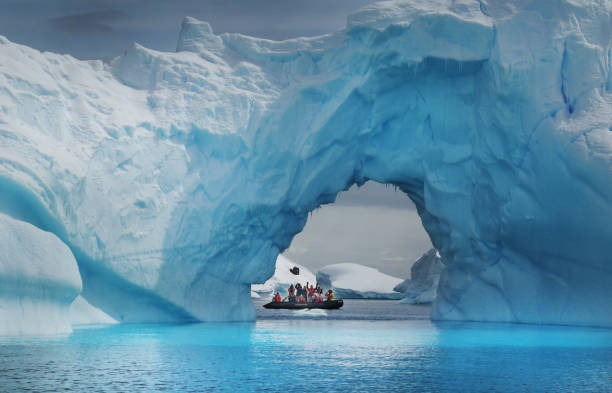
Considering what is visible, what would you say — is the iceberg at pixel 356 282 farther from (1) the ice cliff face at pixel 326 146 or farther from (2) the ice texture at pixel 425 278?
(1) the ice cliff face at pixel 326 146

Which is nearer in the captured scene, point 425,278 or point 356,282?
point 425,278

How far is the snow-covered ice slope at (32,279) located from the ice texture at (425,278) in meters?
29.9

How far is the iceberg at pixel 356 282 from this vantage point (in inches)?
2459

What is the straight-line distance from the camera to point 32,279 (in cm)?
1379

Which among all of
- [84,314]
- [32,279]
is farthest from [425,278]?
[32,279]

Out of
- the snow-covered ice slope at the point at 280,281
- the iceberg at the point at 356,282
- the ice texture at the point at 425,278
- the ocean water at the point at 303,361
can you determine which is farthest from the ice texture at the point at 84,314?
the iceberg at the point at 356,282

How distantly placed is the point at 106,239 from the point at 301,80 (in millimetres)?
6685

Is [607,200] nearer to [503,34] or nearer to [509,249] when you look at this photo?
[509,249]

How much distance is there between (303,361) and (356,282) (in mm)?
53356

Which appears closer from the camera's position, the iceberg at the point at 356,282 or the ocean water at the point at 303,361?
the ocean water at the point at 303,361

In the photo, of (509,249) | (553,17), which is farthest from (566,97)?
(509,249)

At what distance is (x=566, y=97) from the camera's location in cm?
1752

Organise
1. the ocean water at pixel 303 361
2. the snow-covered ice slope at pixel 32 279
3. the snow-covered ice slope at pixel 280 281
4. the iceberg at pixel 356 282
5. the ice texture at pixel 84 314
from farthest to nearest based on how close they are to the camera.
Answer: the iceberg at pixel 356 282
the snow-covered ice slope at pixel 280 281
the ice texture at pixel 84 314
the snow-covered ice slope at pixel 32 279
the ocean water at pixel 303 361

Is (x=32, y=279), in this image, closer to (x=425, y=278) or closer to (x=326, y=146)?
(x=326, y=146)
